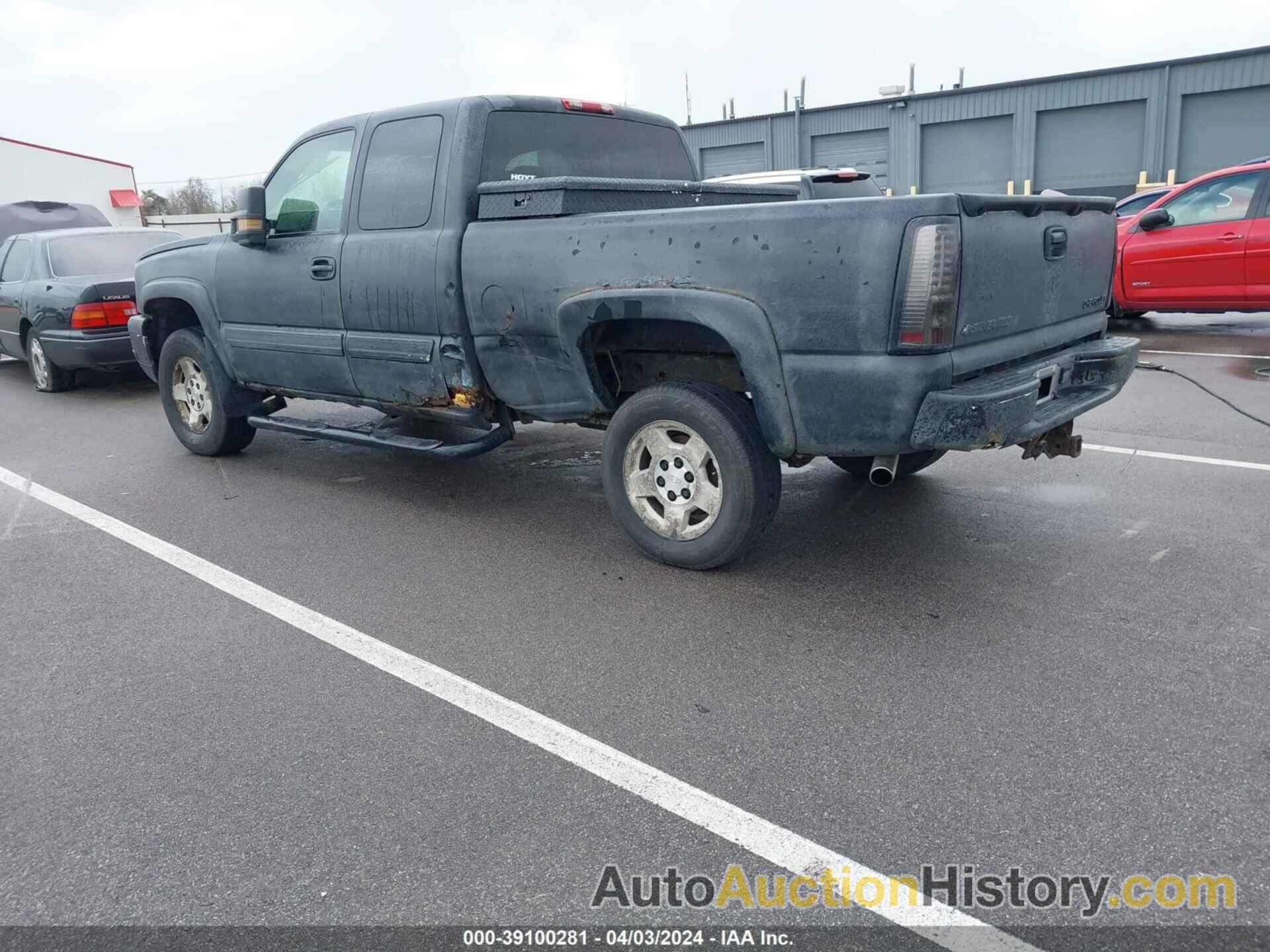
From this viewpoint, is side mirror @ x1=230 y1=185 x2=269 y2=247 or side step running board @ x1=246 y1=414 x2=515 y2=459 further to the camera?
side mirror @ x1=230 y1=185 x2=269 y2=247

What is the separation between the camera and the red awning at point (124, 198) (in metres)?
24.8

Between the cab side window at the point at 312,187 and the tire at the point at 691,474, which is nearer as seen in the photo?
the tire at the point at 691,474

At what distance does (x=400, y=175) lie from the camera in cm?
510

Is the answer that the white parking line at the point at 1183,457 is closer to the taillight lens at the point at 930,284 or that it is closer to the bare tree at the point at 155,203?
the taillight lens at the point at 930,284

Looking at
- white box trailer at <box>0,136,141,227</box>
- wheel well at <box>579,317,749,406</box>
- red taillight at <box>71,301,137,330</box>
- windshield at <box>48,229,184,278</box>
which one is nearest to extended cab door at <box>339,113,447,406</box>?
wheel well at <box>579,317,749,406</box>

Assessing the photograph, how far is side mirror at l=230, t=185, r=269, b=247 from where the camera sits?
225 inches

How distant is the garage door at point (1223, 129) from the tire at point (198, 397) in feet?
78.2

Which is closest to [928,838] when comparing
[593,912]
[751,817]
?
[751,817]

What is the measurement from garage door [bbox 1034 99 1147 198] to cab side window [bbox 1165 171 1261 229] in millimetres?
15437

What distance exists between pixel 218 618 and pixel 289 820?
1.65 metres

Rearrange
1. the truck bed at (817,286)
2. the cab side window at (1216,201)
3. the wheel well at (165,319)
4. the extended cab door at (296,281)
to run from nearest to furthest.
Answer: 1. the truck bed at (817,286)
2. the extended cab door at (296,281)
3. the wheel well at (165,319)
4. the cab side window at (1216,201)

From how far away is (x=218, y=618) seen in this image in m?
4.07

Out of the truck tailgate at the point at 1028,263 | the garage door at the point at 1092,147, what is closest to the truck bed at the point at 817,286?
the truck tailgate at the point at 1028,263

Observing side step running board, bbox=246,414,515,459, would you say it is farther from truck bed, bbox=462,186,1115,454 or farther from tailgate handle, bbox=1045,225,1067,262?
tailgate handle, bbox=1045,225,1067,262
